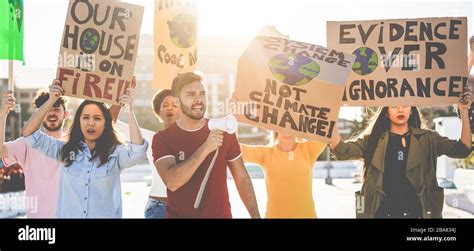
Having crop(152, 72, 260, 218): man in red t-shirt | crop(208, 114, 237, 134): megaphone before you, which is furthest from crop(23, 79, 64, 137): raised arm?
crop(208, 114, 237, 134): megaphone

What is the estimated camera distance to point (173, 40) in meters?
5.28

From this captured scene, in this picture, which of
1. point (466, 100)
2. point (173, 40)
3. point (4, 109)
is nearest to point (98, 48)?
point (173, 40)

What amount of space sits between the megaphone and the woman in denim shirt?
1.76 feet

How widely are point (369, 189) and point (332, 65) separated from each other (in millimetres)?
969

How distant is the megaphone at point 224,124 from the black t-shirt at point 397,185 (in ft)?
3.91

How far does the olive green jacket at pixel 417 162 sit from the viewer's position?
16.6 ft

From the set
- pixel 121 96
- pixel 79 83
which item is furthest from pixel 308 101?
pixel 79 83

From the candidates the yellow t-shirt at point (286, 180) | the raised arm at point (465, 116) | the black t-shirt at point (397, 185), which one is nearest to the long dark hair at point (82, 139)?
the yellow t-shirt at point (286, 180)

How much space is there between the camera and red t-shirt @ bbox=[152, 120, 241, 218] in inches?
192

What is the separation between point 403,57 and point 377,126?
0.60m

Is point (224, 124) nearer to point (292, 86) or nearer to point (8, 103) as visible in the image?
point (292, 86)

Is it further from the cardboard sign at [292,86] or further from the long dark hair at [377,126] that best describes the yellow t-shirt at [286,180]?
the long dark hair at [377,126]
